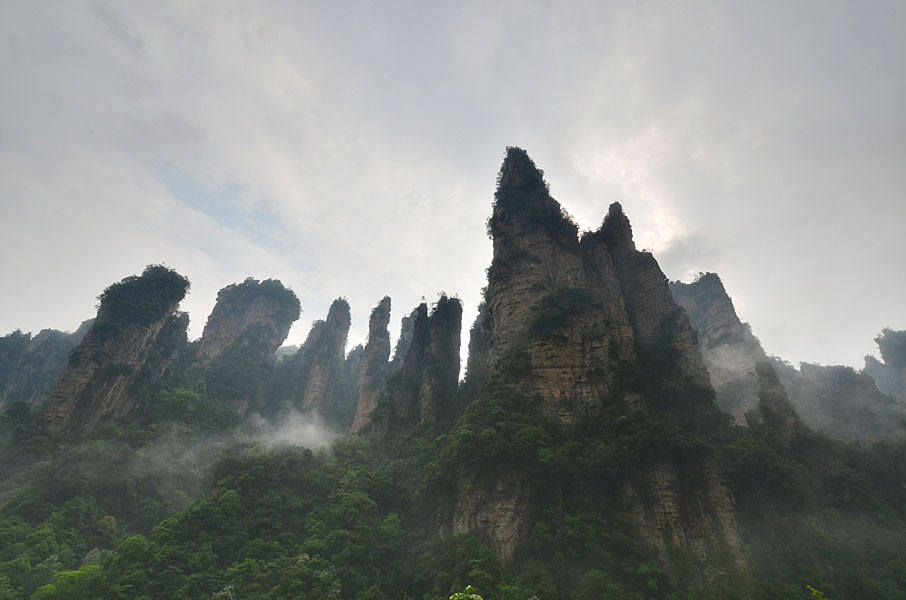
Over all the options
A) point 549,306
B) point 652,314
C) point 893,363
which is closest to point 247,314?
point 549,306

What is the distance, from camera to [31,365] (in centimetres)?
5953

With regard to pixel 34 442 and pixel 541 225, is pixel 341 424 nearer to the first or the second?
pixel 34 442

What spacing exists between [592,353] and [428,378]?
15559mm

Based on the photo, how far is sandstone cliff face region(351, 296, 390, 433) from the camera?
4656cm

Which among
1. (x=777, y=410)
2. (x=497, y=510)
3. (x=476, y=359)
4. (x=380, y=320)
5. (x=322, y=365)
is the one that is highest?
(x=380, y=320)

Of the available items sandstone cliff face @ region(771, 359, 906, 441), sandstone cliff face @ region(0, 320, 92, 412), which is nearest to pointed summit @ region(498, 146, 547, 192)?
sandstone cliff face @ region(771, 359, 906, 441)

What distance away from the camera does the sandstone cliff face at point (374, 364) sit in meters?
46.6

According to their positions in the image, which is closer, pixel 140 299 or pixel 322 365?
pixel 140 299

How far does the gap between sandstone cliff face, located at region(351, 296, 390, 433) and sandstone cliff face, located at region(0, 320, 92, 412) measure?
127ft

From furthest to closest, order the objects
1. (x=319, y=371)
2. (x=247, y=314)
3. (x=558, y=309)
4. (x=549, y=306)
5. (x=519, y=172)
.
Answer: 1. (x=247, y=314)
2. (x=319, y=371)
3. (x=519, y=172)
4. (x=549, y=306)
5. (x=558, y=309)

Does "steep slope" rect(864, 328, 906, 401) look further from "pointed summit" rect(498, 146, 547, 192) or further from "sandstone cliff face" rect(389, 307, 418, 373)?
"sandstone cliff face" rect(389, 307, 418, 373)

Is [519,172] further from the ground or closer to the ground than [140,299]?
further from the ground

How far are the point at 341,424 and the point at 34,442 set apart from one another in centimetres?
2886

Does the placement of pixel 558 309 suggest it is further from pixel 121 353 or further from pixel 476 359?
pixel 121 353
